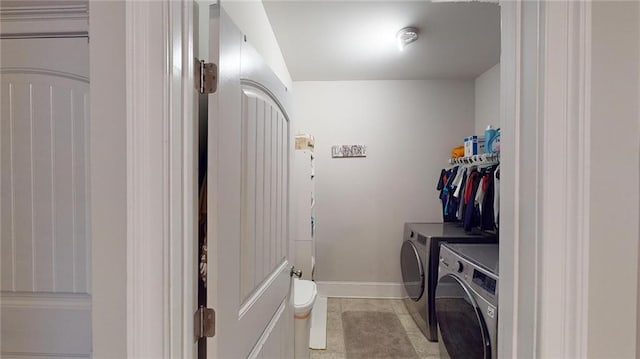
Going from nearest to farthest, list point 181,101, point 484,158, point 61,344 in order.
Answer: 1. point 181,101
2. point 61,344
3. point 484,158

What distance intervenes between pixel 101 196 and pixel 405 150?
2.97 m

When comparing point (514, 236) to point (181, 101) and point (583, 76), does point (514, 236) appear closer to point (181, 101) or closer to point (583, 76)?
point (583, 76)

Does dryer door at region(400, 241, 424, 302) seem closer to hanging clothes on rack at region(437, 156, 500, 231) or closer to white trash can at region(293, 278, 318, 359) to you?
hanging clothes on rack at region(437, 156, 500, 231)

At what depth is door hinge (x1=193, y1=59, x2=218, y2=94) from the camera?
0.74 m

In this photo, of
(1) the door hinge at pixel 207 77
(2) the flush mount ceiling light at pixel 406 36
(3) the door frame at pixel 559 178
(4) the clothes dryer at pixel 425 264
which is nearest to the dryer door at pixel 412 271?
(4) the clothes dryer at pixel 425 264

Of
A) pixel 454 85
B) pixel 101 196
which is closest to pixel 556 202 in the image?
pixel 101 196

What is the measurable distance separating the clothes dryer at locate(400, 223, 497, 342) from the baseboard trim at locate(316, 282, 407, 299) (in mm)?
398

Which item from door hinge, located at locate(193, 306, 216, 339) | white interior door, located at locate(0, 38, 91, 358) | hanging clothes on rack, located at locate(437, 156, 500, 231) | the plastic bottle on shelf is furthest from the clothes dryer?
white interior door, located at locate(0, 38, 91, 358)

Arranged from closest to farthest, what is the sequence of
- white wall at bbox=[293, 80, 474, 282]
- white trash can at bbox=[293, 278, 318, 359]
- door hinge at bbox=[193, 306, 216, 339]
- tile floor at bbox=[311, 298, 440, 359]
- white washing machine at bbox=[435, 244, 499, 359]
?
door hinge at bbox=[193, 306, 216, 339], white washing machine at bbox=[435, 244, 499, 359], white trash can at bbox=[293, 278, 318, 359], tile floor at bbox=[311, 298, 440, 359], white wall at bbox=[293, 80, 474, 282]

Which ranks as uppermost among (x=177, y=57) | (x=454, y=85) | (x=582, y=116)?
(x=454, y=85)

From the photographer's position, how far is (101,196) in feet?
1.98

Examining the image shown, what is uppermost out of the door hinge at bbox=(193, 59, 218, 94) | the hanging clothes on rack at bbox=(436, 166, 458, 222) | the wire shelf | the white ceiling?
the white ceiling

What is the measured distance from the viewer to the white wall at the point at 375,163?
10.3 ft

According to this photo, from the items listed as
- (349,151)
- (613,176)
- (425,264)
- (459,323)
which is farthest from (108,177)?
(349,151)
